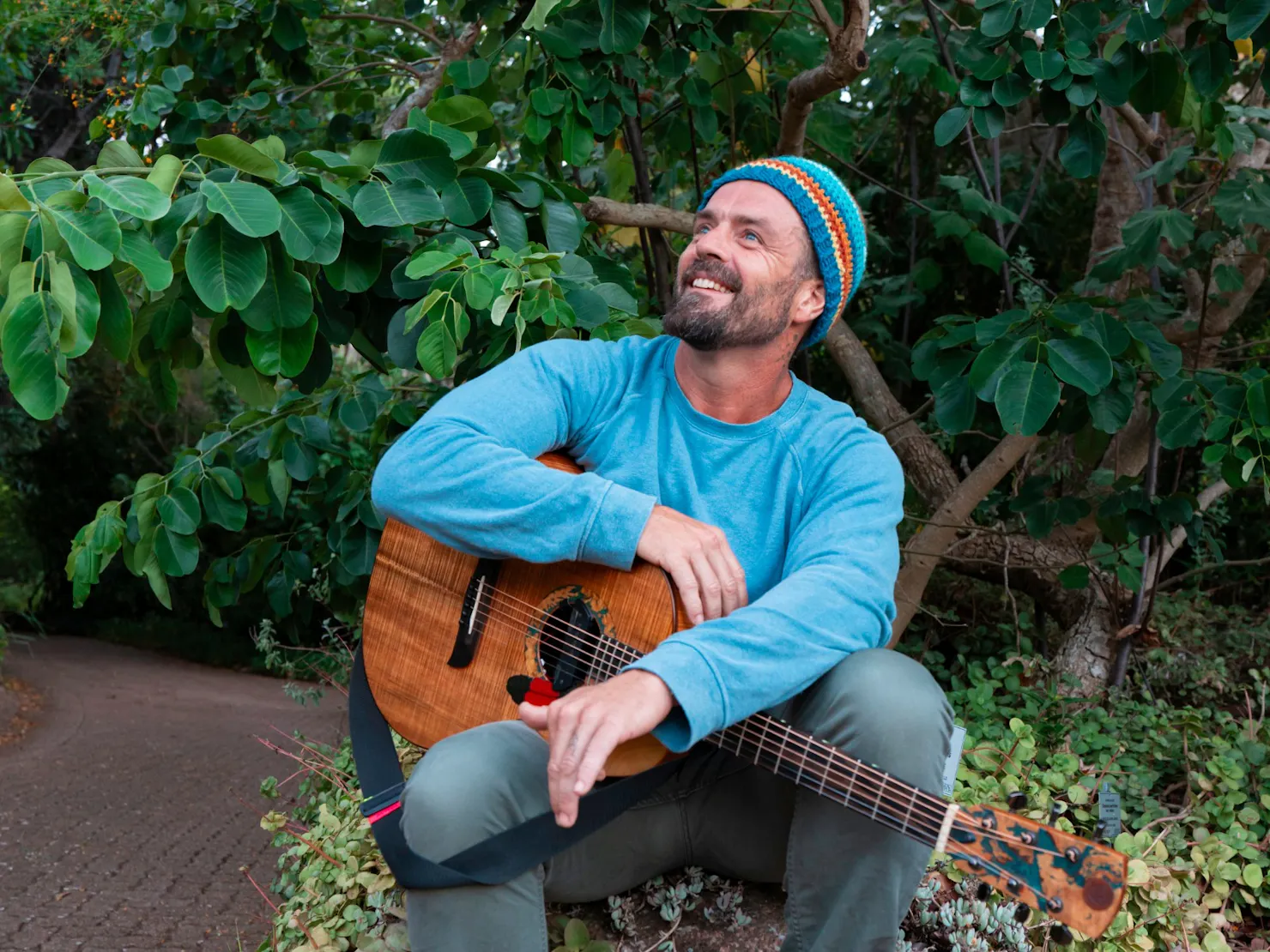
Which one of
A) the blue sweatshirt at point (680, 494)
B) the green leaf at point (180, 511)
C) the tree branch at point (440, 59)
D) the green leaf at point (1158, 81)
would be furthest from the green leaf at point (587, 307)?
the tree branch at point (440, 59)

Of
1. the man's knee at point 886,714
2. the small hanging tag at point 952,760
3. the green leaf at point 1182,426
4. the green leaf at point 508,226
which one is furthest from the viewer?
the green leaf at point 1182,426

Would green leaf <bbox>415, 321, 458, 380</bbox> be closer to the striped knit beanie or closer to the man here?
the man

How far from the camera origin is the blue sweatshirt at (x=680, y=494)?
168 centimetres

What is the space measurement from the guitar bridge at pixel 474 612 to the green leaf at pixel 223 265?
63 centimetres

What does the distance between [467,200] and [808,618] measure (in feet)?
4.00

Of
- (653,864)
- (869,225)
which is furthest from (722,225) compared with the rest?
(869,225)

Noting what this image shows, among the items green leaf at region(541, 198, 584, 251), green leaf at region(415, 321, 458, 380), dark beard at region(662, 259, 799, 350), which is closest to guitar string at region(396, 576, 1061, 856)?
green leaf at region(415, 321, 458, 380)

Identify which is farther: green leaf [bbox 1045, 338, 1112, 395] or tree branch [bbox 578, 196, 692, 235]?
tree branch [bbox 578, 196, 692, 235]

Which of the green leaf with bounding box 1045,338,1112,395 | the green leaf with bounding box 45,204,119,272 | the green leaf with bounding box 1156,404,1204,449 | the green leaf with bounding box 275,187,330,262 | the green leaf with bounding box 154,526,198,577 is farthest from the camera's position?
the green leaf with bounding box 1156,404,1204,449

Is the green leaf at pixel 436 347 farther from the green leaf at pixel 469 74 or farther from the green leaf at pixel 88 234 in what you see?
the green leaf at pixel 469 74

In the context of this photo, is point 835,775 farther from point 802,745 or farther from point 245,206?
point 245,206

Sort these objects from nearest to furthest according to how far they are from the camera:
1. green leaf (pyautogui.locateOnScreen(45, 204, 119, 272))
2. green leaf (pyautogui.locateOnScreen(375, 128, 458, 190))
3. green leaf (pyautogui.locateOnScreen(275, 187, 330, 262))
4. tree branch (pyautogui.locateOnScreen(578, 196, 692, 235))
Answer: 1. green leaf (pyautogui.locateOnScreen(45, 204, 119, 272))
2. green leaf (pyautogui.locateOnScreen(275, 187, 330, 262))
3. green leaf (pyautogui.locateOnScreen(375, 128, 458, 190))
4. tree branch (pyautogui.locateOnScreen(578, 196, 692, 235))

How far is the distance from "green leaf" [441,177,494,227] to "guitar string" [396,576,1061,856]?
0.81m

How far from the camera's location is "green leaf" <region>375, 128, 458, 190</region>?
234cm
